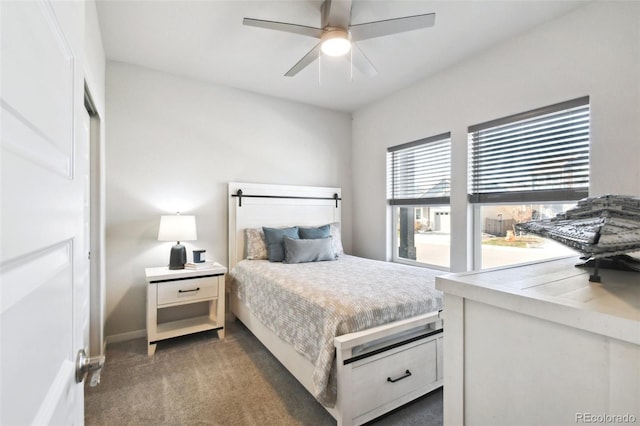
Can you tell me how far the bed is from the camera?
1570 mm

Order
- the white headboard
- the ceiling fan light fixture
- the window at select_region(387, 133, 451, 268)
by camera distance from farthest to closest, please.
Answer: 1. the white headboard
2. the window at select_region(387, 133, 451, 268)
3. the ceiling fan light fixture

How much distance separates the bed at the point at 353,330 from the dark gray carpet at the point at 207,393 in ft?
0.49

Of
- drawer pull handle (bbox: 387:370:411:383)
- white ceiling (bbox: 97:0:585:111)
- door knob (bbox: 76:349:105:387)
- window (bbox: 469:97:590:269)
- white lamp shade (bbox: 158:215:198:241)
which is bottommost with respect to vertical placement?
drawer pull handle (bbox: 387:370:411:383)

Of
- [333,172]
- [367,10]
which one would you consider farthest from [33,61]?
[333,172]

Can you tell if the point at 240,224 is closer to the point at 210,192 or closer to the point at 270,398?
the point at 210,192

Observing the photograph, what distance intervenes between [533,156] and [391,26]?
5.22 feet

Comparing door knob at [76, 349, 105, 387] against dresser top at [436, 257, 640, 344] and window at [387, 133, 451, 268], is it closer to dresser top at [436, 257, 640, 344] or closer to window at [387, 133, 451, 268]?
dresser top at [436, 257, 640, 344]

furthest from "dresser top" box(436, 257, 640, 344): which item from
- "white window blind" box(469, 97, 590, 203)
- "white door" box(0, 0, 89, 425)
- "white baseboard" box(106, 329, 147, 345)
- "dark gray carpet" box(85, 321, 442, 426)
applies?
"white baseboard" box(106, 329, 147, 345)

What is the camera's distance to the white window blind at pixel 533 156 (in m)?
2.15

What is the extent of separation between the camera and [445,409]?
0.73m

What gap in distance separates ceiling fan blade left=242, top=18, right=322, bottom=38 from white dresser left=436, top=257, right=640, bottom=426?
73.7 inches

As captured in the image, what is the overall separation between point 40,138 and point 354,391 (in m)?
1.67

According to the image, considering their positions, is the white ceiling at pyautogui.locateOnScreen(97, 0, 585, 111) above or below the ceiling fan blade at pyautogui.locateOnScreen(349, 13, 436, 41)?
above

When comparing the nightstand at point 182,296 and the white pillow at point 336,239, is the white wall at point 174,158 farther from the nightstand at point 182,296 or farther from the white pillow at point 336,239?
the white pillow at point 336,239
